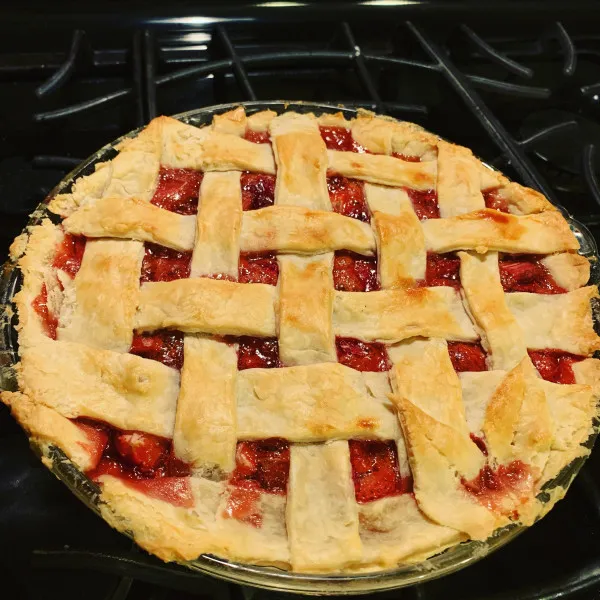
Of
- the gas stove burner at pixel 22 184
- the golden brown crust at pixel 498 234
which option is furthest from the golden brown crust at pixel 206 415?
the gas stove burner at pixel 22 184

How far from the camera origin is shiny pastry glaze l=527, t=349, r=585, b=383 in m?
1.18

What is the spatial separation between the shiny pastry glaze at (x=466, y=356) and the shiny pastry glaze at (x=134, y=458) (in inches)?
20.2

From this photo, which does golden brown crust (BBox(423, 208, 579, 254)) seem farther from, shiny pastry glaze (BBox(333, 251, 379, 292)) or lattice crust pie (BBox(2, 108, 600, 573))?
shiny pastry glaze (BBox(333, 251, 379, 292))

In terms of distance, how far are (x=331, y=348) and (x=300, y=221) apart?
0.91 feet

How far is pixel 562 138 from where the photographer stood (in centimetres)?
194

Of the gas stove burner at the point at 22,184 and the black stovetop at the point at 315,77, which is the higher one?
the black stovetop at the point at 315,77

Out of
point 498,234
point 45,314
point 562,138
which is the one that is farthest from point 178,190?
point 562,138

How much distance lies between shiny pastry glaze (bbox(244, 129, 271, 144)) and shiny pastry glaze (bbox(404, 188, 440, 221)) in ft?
1.16

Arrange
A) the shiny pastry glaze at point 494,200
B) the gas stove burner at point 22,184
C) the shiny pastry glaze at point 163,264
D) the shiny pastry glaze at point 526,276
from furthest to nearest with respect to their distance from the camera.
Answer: the gas stove burner at point 22,184 < the shiny pastry glaze at point 494,200 < the shiny pastry glaze at point 526,276 < the shiny pastry glaze at point 163,264

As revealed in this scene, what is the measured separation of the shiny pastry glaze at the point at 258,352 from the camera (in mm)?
1108

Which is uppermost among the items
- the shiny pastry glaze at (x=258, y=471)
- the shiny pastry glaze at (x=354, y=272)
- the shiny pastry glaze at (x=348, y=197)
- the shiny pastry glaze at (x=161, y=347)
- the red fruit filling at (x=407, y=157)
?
the red fruit filling at (x=407, y=157)

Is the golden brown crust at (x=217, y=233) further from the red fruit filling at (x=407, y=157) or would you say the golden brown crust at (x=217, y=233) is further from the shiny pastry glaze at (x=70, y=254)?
the red fruit filling at (x=407, y=157)

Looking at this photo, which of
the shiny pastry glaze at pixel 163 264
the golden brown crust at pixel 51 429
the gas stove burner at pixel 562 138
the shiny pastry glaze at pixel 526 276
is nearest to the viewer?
the golden brown crust at pixel 51 429

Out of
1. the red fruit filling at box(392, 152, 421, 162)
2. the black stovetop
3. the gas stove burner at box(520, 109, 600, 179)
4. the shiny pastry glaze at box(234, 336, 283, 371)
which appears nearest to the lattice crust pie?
the shiny pastry glaze at box(234, 336, 283, 371)
